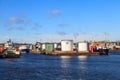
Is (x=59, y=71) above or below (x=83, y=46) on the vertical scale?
below

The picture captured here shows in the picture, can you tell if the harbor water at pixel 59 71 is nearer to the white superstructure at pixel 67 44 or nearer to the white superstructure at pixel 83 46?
the white superstructure at pixel 67 44

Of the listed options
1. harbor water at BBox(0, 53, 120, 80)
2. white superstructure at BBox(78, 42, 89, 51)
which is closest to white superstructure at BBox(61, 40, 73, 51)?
white superstructure at BBox(78, 42, 89, 51)

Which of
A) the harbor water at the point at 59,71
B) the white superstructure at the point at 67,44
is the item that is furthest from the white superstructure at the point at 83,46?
the harbor water at the point at 59,71

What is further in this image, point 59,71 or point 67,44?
point 67,44

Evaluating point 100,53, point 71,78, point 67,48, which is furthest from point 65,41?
point 71,78

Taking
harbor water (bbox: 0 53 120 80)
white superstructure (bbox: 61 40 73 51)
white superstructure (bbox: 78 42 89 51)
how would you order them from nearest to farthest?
harbor water (bbox: 0 53 120 80) < white superstructure (bbox: 61 40 73 51) < white superstructure (bbox: 78 42 89 51)

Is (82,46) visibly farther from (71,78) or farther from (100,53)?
(71,78)

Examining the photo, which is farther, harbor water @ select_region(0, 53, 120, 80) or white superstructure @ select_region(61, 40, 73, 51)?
white superstructure @ select_region(61, 40, 73, 51)

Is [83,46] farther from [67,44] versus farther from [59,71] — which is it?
[59,71]

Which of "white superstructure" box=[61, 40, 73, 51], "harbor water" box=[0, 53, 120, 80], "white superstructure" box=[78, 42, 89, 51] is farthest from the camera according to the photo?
"white superstructure" box=[78, 42, 89, 51]

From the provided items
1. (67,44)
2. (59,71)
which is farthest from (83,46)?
(59,71)

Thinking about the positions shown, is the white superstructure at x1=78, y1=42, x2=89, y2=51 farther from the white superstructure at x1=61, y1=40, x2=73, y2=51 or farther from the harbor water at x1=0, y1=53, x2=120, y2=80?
the harbor water at x1=0, y1=53, x2=120, y2=80

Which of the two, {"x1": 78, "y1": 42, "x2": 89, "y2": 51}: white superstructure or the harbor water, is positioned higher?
{"x1": 78, "y1": 42, "x2": 89, "y2": 51}: white superstructure

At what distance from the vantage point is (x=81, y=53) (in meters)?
169
